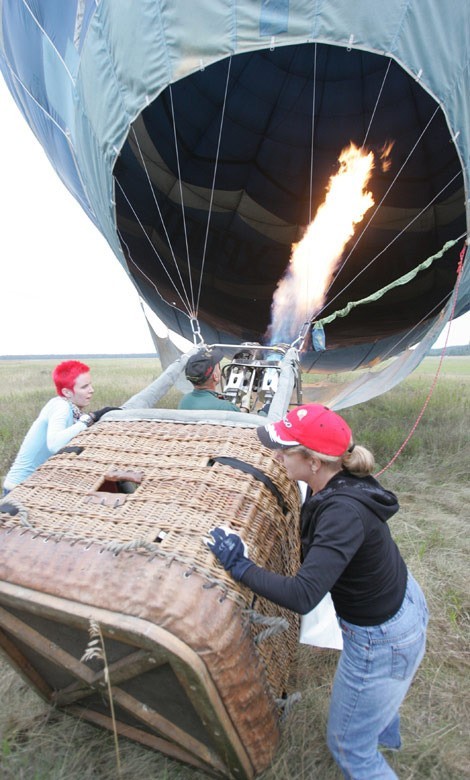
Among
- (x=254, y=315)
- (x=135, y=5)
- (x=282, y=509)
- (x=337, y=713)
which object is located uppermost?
(x=135, y=5)

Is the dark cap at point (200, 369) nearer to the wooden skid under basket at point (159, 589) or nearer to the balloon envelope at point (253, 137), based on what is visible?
the wooden skid under basket at point (159, 589)

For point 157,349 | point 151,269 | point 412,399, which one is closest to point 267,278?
point 151,269

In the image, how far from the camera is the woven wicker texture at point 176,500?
141cm

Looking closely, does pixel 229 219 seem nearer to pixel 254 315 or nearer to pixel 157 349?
pixel 254 315

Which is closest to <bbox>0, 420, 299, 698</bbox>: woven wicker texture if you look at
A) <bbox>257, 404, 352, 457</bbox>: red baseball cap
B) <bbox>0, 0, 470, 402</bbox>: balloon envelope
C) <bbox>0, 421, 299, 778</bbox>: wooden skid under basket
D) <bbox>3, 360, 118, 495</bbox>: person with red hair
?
<bbox>0, 421, 299, 778</bbox>: wooden skid under basket

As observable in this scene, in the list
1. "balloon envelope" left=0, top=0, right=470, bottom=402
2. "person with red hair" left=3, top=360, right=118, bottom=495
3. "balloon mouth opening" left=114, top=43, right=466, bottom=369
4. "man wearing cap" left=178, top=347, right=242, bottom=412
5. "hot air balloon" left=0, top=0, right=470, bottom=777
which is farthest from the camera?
"balloon mouth opening" left=114, top=43, right=466, bottom=369

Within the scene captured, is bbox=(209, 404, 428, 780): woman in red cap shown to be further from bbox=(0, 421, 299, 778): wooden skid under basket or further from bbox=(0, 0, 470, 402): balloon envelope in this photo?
bbox=(0, 0, 470, 402): balloon envelope

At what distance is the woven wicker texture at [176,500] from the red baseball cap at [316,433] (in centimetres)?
23

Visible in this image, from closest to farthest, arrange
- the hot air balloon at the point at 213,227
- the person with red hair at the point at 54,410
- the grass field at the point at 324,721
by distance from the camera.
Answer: the hot air balloon at the point at 213,227
the grass field at the point at 324,721
the person with red hair at the point at 54,410

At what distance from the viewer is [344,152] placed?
22.8 ft

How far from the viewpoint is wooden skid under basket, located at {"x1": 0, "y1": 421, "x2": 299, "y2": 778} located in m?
1.23

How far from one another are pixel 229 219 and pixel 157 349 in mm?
2477

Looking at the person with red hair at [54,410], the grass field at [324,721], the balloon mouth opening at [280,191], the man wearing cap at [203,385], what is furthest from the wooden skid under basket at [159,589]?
the balloon mouth opening at [280,191]

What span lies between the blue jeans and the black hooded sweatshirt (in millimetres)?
54
